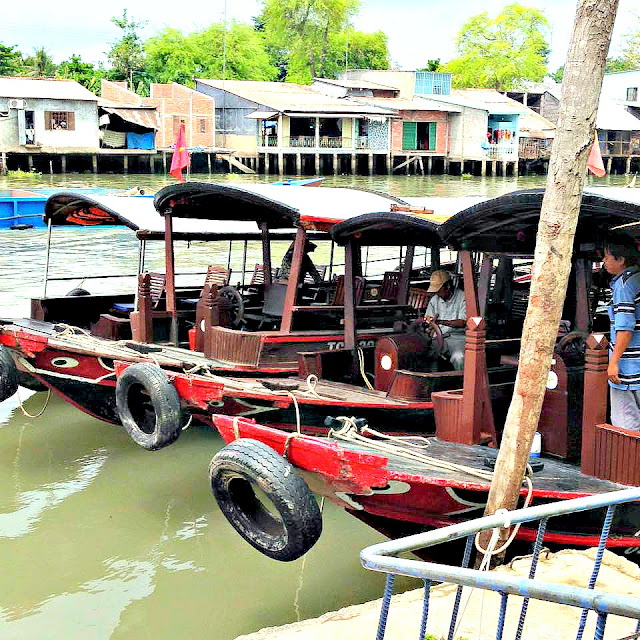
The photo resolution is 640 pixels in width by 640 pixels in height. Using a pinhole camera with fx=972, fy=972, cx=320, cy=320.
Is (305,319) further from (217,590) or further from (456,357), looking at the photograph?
(217,590)

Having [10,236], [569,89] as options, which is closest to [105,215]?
[569,89]

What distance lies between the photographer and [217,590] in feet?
20.2

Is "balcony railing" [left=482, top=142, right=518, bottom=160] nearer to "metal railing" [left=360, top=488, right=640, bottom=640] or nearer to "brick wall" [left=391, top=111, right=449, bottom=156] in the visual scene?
"brick wall" [left=391, top=111, right=449, bottom=156]

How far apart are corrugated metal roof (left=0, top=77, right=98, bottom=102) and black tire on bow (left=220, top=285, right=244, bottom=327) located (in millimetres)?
36131

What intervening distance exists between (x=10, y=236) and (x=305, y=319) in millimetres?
18446

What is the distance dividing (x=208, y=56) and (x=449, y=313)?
64.0 meters

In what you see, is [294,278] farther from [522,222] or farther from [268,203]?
[522,222]

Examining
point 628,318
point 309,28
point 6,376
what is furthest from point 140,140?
point 628,318

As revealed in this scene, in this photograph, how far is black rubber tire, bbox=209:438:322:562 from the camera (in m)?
5.21

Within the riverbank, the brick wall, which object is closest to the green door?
the brick wall

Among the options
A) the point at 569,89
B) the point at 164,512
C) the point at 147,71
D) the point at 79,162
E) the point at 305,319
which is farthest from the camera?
the point at 147,71

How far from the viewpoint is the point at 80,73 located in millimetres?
56625

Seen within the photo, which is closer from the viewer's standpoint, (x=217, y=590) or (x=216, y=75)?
(x=217, y=590)

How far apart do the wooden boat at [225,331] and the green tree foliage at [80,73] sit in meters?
47.3
